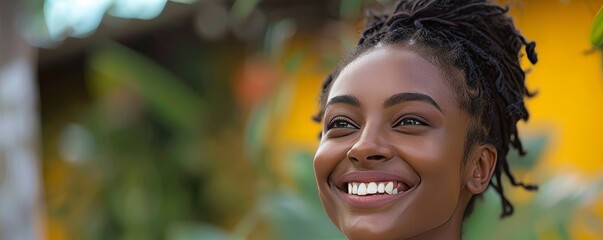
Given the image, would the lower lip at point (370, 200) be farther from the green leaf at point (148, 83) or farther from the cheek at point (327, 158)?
the green leaf at point (148, 83)

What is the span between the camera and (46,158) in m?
5.88

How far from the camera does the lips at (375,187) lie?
1439mm

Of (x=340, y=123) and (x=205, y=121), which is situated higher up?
(x=205, y=121)

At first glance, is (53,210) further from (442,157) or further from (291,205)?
(442,157)

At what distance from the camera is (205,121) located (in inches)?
193

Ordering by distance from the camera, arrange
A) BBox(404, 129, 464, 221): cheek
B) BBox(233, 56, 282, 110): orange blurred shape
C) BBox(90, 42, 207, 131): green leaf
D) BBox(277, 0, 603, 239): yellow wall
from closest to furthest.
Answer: BBox(404, 129, 464, 221): cheek
BBox(277, 0, 603, 239): yellow wall
BBox(90, 42, 207, 131): green leaf
BBox(233, 56, 282, 110): orange blurred shape

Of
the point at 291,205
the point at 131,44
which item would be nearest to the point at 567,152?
the point at 291,205

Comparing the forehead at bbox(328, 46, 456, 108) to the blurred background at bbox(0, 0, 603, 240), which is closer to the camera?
the forehead at bbox(328, 46, 456, 108)

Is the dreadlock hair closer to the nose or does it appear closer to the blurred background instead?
the nose

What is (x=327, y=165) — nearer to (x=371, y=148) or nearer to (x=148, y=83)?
(x=371, y=148)

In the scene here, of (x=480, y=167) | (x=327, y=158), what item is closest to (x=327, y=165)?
(x=327, y=158)

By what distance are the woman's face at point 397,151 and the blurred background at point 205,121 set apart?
0.53 metres

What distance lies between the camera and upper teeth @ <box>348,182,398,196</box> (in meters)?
1.45

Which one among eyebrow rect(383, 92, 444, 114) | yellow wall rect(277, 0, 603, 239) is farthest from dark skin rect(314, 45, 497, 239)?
yellow wall rect(277, 0, 603, 239)
